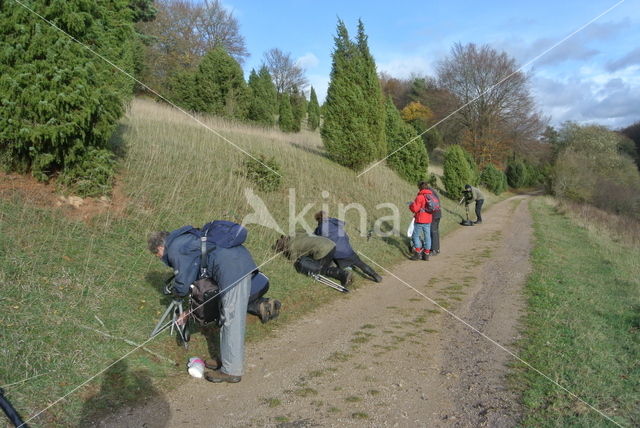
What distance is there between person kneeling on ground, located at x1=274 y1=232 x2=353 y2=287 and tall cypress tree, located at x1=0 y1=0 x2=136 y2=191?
12.0ft

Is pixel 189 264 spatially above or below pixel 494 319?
above

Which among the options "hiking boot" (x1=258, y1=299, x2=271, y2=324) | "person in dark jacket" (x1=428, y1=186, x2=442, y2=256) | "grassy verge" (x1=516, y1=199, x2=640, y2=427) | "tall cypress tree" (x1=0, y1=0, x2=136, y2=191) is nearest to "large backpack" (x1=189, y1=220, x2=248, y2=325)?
"hiking boot" (x1=258, y1=299, x2=271, y2=324)

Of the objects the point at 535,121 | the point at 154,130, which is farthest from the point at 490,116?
the point at 154,130

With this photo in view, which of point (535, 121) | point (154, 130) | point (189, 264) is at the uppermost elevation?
point (535, 121)

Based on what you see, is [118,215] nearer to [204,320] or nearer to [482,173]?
[204,320]

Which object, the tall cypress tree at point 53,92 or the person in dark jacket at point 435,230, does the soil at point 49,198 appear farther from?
the person in dark jacket at point 435,230

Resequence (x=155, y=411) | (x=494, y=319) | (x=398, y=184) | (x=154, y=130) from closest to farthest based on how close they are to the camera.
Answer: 1. (x=155, y=411)
2. (x=494, y=319)
3. (x=154, y=130)
4. (x=398, y=184)

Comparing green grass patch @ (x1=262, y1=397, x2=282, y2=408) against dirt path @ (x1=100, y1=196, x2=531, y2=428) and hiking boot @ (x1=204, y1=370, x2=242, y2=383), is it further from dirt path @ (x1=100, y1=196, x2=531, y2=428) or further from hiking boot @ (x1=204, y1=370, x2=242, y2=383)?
hiking boot @ (x1=204, y1=370, x2=242, y2=383)

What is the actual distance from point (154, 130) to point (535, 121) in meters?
41.0

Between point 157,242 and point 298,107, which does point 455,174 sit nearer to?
point 298,107

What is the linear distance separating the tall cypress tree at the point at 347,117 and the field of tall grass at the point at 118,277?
14.5 feet

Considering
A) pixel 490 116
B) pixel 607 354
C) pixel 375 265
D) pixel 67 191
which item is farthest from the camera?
pixel 490 116

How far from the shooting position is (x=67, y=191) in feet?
23.8

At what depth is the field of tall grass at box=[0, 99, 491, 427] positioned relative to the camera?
3900 millimetres
